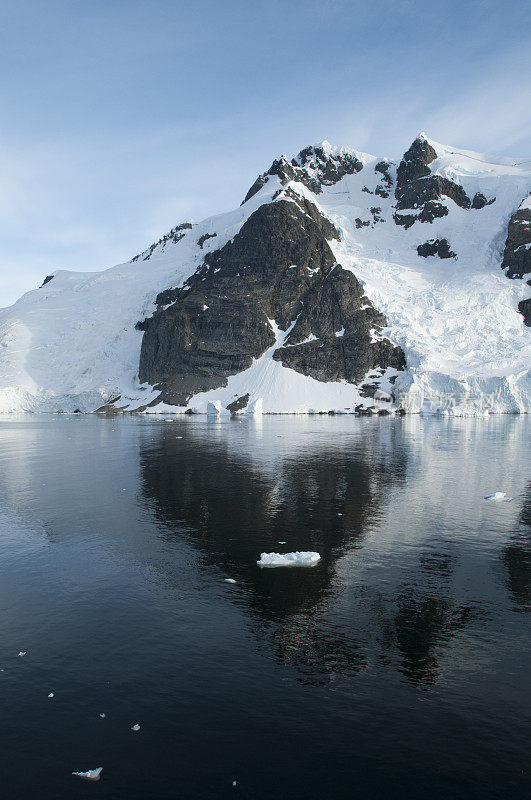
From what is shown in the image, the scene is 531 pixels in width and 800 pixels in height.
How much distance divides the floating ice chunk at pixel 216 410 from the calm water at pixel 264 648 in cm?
12459

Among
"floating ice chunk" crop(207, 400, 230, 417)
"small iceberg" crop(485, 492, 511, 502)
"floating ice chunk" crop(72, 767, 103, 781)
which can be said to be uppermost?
"floating ice chunk" crop(207, 400, 230, 417)

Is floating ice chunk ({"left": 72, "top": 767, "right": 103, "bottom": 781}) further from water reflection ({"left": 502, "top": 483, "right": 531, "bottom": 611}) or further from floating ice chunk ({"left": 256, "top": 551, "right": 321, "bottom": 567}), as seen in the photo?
water reflection ({"left": 502, "top": 483, "right": 531, "bottom": 611})

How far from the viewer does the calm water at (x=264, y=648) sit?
13219 mm

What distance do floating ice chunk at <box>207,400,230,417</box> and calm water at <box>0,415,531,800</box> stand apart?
409 feet

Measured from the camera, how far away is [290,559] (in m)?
27.1

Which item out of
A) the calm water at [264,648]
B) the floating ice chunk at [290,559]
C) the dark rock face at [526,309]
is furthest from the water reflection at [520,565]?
the dark rock face at [526,309]

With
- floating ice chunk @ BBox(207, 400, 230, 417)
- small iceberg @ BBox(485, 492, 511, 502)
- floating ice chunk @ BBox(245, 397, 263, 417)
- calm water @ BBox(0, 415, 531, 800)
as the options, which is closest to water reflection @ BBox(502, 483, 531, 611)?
calm water @ BBox(0, 415, 531, 800)

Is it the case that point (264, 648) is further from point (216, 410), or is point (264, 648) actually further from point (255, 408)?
point (216, 410)

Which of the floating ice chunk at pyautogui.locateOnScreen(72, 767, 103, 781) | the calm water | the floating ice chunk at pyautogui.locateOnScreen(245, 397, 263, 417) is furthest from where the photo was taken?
the floating ice chunk at pyautogui.locateOnScreen(245, 397, 263, 417)

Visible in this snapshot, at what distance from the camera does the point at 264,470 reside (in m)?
55.9

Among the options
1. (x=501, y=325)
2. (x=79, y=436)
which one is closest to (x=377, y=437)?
(x=79, y=436)

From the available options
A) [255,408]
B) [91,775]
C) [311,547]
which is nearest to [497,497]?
[311,547]

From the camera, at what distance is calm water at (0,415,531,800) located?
520 inches

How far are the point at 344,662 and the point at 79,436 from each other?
8469 cm
